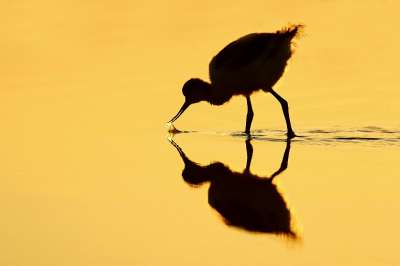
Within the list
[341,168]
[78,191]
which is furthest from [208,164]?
[78,191]

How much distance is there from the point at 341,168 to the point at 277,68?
342 cm

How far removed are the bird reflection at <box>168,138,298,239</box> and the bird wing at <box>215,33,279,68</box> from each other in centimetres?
281

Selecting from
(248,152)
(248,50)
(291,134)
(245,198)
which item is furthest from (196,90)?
(245,198)

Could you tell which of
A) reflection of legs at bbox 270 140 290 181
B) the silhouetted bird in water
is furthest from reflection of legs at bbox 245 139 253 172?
the silhouetted bird in water

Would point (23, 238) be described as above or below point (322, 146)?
below

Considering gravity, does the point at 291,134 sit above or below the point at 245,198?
above

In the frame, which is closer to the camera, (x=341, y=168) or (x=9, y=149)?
(x=341, y=168)

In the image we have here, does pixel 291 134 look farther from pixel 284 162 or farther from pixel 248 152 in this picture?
pixel 284 162

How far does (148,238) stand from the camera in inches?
175

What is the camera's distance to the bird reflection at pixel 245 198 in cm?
490

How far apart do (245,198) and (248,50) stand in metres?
4.60

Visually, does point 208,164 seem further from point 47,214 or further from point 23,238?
point 23,238

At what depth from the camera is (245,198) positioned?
5648mm

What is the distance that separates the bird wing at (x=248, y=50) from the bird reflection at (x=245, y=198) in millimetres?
2811
